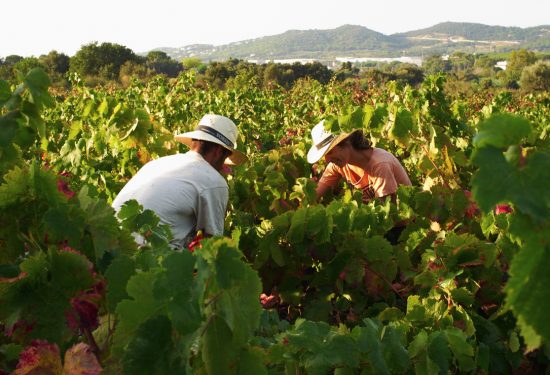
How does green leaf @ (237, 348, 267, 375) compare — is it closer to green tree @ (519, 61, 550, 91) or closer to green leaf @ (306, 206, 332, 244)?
green leaf @ (306, 206, 332, 244)

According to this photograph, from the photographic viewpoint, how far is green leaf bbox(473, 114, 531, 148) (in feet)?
2.77

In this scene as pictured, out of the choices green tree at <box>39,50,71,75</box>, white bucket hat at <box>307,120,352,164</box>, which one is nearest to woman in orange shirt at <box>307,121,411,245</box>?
white bucket hat at <box>307,120,352,164</box>

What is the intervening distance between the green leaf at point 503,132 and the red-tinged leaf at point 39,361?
2.59 ft

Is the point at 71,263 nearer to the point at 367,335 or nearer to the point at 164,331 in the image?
the point at 164,331

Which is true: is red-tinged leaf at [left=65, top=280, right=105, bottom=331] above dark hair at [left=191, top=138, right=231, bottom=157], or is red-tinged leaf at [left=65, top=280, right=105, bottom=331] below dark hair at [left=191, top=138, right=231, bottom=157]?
above

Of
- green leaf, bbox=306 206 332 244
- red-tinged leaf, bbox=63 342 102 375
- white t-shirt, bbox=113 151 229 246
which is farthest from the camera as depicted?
white t-shirt, bbox=113 151 229 246

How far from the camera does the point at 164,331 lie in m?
1.04

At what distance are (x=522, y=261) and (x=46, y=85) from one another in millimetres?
1147

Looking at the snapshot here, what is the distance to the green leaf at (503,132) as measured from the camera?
2.77 feet

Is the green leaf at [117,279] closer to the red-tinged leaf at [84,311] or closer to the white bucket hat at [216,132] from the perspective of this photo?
the red-tinged leaf at [84,311]

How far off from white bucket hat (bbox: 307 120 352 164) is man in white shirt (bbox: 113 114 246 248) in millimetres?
816

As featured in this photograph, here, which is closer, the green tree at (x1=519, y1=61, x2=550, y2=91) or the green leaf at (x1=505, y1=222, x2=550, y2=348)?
the green leaf at (x1=505, y1=222, x2=550, y2=348)

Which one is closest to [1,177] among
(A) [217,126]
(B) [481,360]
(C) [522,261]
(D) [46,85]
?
(D) [46,85]

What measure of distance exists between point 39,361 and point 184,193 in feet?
7.21
